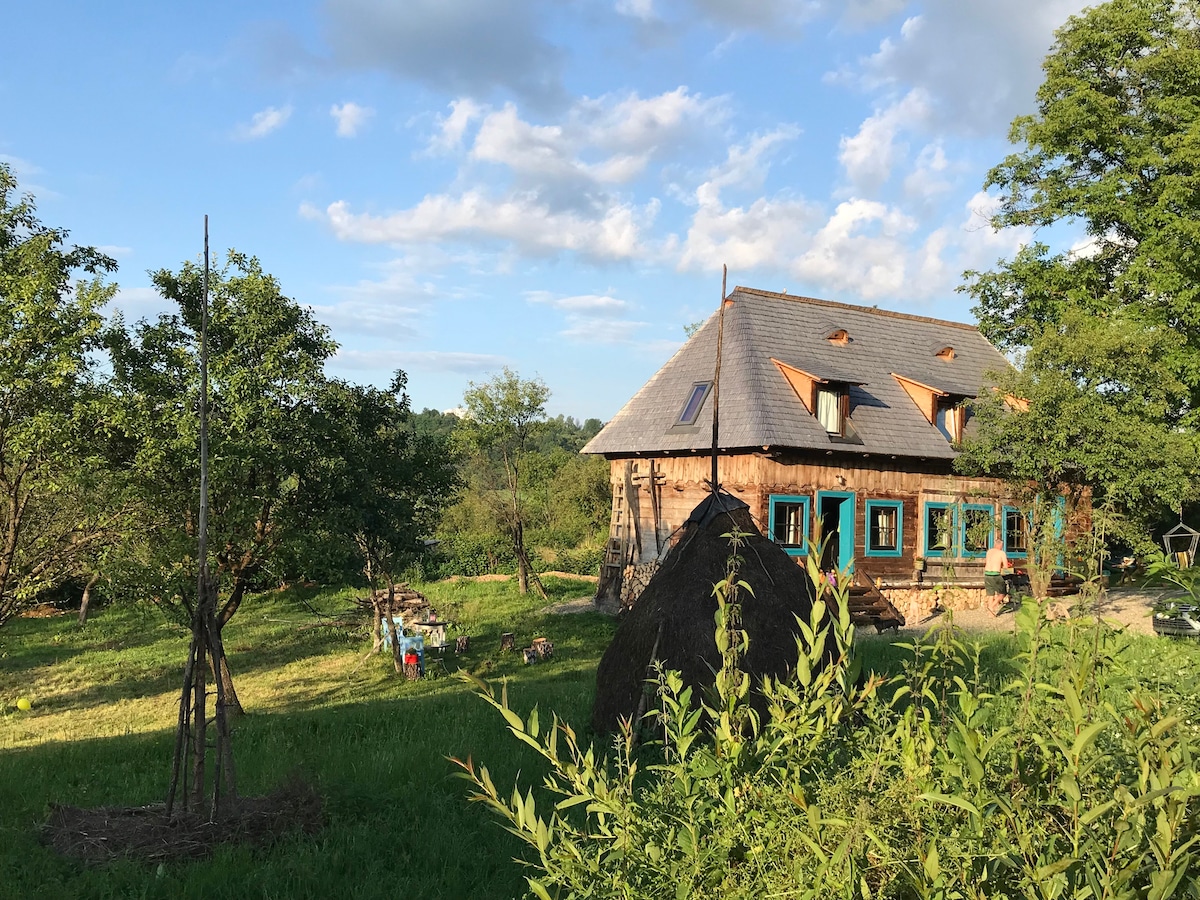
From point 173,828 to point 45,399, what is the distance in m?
10.5

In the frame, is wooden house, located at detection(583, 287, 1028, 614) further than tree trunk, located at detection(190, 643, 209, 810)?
Yes

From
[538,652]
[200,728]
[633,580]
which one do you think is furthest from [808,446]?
[200,728]

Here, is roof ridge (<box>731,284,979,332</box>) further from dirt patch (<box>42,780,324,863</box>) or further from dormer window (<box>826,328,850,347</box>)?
dirt patch (<box>42,780,324,863</box>)

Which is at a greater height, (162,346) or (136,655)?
(162,346)

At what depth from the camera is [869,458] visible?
21047mm

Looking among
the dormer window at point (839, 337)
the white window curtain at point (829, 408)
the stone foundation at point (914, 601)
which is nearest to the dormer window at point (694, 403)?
the white window curtain at point (829, 408)

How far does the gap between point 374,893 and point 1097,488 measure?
23716 mm

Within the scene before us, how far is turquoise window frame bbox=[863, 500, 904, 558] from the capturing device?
68.6 feet

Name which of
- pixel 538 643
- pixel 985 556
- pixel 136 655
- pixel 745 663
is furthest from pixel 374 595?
pixel 985 556

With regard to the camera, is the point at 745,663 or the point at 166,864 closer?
the point at 166,864

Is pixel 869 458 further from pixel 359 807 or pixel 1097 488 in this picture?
pixel 359 807

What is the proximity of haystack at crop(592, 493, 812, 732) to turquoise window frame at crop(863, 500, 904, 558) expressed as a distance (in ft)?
38.4

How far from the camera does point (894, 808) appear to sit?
2.20 meters

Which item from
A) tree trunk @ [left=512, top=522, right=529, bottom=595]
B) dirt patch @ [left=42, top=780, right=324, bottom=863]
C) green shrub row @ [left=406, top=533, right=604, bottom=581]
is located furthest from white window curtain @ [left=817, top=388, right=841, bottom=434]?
dirt patch @ [left=42, top=780, right=324, bottom=863]
